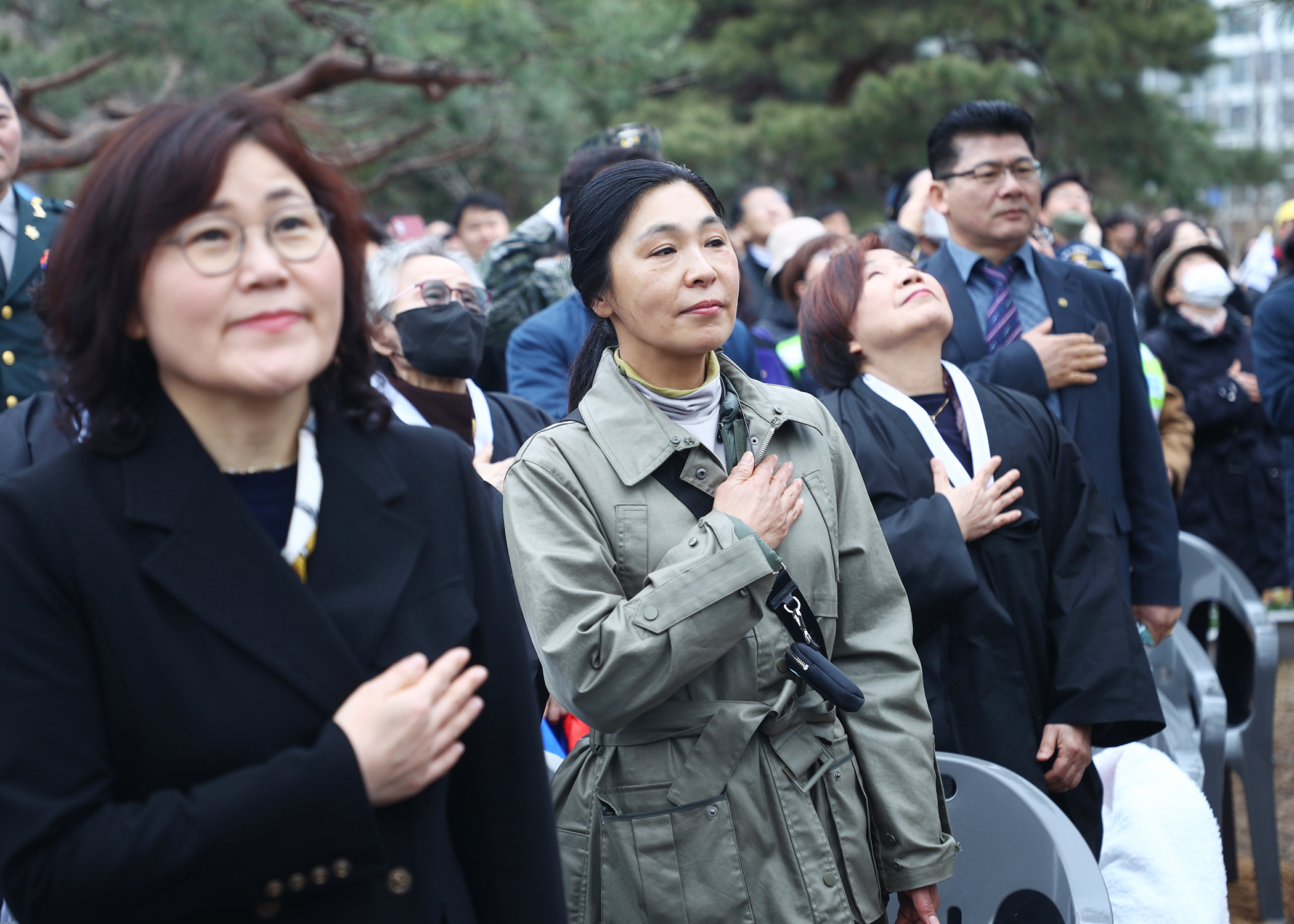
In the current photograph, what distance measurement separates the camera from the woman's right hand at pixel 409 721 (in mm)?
1321

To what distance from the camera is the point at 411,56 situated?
8531 millimetres

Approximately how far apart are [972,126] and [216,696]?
2.96 m

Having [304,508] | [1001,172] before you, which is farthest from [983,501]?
[304,508]

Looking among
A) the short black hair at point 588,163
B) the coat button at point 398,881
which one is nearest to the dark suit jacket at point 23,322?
the short black hair at point 588,163

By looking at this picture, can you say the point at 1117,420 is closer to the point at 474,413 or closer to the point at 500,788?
the point at 474,413

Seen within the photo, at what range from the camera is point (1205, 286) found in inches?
228

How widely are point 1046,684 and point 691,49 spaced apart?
44.6 feet

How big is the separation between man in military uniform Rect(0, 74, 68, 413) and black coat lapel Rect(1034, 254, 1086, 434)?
112 inches

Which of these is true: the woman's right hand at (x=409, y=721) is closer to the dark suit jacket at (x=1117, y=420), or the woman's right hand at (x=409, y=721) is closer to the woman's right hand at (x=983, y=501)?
the woman's right hand at (x=983, y=501)

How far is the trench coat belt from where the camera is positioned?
1.95 metres

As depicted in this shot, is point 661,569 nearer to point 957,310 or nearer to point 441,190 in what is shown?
point 957,310

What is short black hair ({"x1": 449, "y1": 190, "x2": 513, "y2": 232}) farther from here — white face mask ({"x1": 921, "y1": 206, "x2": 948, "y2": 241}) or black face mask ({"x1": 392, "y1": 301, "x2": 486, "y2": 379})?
black face mask ({"x1": 392, "y1": 301, "x2": 486, "y2": 379})

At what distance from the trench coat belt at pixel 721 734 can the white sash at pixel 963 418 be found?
0.89 meters

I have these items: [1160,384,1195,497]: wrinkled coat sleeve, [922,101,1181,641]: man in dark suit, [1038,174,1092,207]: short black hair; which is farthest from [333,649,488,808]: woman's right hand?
[1038,174,1092,207]: short black hair
